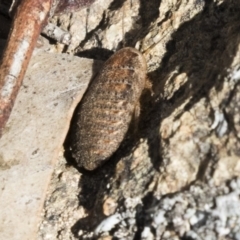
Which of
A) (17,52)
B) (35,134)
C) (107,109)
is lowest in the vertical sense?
(35,134)

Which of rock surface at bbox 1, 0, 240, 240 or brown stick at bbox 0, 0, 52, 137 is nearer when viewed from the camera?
rock surface at bbox 1, 0, 240, 240

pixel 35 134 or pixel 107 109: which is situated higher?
pixel 107 109

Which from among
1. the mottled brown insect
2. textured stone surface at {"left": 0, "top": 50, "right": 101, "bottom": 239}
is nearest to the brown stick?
textured stone surface at {"left": 0, "top": 50, "right": 101, "bottom": 239}

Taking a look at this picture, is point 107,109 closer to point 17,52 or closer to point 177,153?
point 17,52

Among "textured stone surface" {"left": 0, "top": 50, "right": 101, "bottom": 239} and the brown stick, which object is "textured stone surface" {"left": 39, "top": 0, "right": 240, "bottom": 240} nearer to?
"textured stone surface" {"left": 0, "top": 50, "right": 101, "bottom": 239}

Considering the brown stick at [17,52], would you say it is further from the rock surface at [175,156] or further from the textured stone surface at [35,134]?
the rock surface at [175,156]

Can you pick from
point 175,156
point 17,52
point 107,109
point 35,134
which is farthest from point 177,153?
point 17,52
